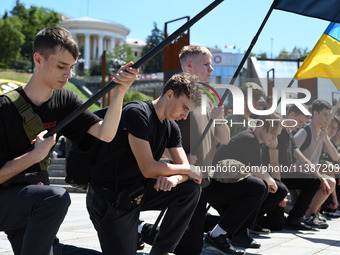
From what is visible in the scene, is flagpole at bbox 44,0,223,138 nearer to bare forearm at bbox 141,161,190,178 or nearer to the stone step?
bare forearm at bbox 141,161,190,178

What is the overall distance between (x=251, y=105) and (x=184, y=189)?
2.00m

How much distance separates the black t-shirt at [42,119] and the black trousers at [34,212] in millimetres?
187

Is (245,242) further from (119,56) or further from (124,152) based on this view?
(119,56)

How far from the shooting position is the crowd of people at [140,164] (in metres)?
2.66

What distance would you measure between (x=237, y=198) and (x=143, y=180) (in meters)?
1.38

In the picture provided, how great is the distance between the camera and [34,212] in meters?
2.61

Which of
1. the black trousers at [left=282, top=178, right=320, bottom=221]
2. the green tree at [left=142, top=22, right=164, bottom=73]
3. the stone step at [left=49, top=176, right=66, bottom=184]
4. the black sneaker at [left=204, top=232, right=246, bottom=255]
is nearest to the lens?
the black sneaker at [left=204, top=232, right=246, bottom=255]

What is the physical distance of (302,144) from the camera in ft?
21.3

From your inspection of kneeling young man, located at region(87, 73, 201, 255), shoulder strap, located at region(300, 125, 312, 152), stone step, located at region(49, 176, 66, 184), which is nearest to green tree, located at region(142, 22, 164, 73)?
stone step, located at region(49, 176, 66, 184)

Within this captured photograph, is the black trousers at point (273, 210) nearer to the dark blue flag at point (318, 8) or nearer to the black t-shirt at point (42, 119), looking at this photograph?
the dark blue flag at point (318, 8)

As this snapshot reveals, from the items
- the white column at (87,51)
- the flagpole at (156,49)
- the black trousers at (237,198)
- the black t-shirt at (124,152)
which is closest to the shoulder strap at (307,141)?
the black trousers at (237,198)

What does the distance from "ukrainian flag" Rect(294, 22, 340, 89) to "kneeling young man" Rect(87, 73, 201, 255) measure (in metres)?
2.58

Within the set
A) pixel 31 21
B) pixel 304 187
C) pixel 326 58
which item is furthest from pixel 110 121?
pixel 31 21

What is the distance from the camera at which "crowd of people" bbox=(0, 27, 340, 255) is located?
2.66 m
